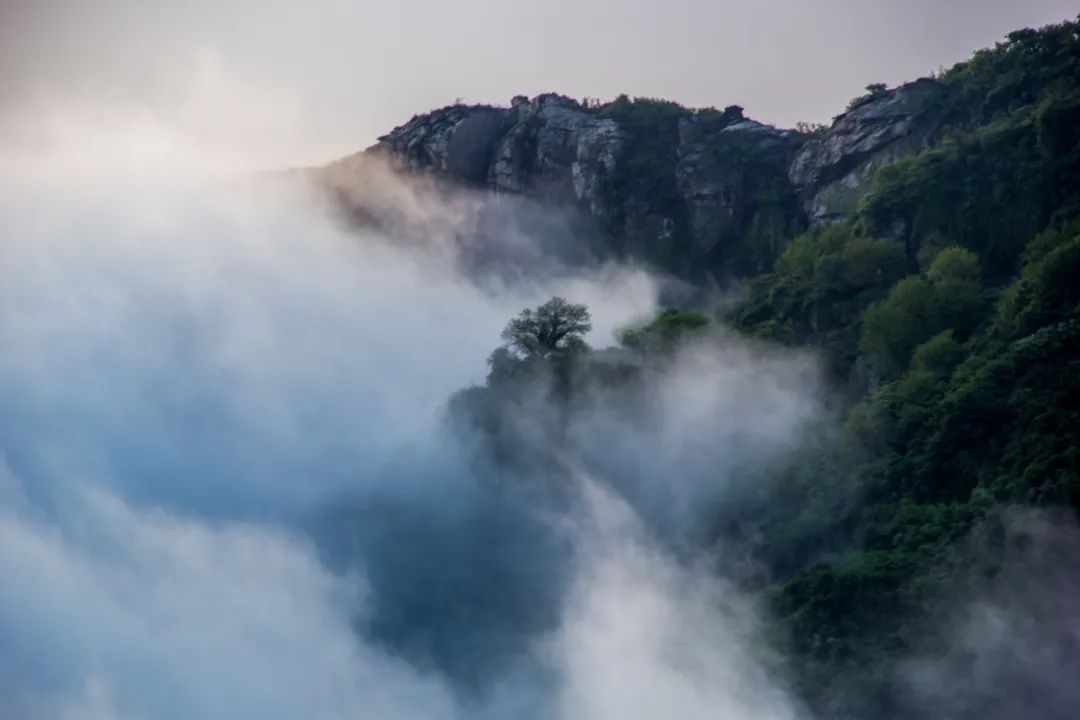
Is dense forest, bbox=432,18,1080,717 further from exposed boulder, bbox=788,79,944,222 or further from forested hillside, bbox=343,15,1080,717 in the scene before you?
exposed boulder, bbox=788,79,944,222

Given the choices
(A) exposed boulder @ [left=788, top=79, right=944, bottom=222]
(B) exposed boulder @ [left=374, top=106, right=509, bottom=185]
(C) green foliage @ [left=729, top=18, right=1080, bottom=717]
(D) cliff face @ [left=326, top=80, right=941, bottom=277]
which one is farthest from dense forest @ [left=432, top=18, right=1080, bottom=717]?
(B) exposed boulder @ [left=374, top=106, right=509, bottom=185]

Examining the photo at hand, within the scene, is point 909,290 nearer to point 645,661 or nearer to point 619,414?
point 619,414

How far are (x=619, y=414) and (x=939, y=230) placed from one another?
50.4 ft

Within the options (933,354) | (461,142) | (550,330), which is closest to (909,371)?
(933,354)

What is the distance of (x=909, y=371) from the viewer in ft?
172

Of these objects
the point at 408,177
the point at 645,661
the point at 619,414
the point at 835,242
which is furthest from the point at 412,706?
the point at 408,177

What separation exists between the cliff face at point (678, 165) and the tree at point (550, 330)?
1319 centimetres

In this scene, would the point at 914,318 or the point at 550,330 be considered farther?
the point at 550,330

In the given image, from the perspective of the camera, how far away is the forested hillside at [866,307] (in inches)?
1703

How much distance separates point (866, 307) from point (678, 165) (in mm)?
21308

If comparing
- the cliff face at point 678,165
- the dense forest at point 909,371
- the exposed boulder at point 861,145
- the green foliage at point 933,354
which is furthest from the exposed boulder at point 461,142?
the green foliage at point 933,354

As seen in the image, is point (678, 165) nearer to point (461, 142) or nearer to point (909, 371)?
point (461, 142)

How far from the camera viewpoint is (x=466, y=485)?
6325 centimetres

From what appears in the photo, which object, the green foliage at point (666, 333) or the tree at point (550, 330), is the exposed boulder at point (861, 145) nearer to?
the green foliage at point (666, 333)
